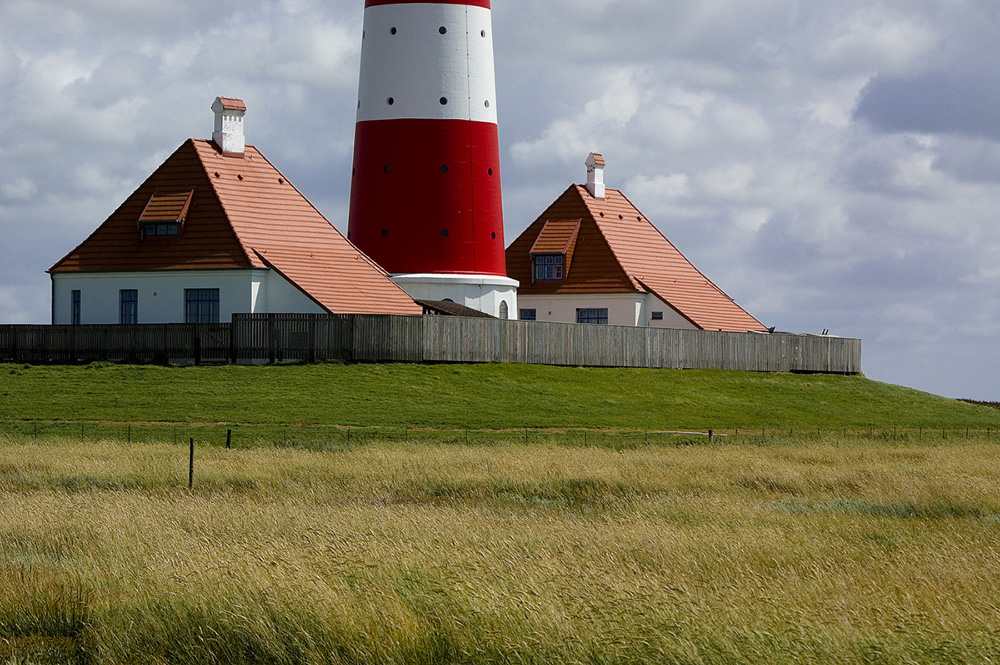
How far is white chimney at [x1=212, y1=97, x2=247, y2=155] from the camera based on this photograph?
53625mm

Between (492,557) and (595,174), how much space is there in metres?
52.7

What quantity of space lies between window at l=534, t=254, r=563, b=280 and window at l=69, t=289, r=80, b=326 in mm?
20274

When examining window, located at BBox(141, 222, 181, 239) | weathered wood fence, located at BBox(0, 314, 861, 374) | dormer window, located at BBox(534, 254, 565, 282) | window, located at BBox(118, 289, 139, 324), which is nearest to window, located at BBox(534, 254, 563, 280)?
dormer window, located at BBox(534, 254, 565, 282)

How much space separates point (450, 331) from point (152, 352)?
31.9 feet

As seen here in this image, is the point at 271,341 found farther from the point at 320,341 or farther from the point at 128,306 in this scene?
the point at 128,306

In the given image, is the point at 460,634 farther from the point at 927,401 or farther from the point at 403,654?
the point at 927,401

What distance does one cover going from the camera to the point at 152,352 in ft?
155

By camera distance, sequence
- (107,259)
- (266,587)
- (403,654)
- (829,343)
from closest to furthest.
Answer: (403,654) → (266,587) → (107,259) → (829,343)

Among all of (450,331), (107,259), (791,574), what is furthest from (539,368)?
(791,574)

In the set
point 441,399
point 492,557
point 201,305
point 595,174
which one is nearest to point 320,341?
point 201,305

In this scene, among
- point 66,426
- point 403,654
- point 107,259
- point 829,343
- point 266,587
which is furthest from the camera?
point 829,343

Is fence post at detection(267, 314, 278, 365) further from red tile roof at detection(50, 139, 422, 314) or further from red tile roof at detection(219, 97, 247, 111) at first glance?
red tile roof at detection(219, 97, 247, 111)

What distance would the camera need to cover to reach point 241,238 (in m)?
49.7

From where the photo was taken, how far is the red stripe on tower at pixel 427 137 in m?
52.3
